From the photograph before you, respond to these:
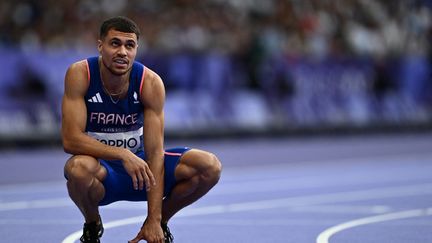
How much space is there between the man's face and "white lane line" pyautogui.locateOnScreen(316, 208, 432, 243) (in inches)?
87.4

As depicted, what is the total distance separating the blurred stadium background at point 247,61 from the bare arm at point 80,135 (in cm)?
922

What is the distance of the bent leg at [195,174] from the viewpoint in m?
6.68

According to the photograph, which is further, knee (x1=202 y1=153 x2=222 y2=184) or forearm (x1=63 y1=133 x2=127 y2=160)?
knee (x1=202 y1=153 x2=222 y2=184)

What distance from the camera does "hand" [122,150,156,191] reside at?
20.5 feet

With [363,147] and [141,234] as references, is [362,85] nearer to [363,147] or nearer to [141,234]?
[363,147]

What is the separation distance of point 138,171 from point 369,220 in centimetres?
337

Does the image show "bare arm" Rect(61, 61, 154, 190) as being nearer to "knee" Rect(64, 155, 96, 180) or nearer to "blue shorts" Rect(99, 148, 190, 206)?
"knee" Rect(64, 155, 96, 180)

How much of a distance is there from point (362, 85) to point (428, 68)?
2141 millimetres

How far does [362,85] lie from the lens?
2105 centimetres

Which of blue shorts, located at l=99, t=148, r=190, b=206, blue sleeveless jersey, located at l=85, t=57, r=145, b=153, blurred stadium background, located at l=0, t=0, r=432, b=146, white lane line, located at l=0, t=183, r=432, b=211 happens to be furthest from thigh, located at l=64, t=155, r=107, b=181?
blurred stadium background, located at l=0, t=0, r=432, b=146

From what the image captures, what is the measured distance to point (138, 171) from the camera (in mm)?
6234

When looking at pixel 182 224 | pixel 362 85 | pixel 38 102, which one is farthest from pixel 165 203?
pixel 362 85

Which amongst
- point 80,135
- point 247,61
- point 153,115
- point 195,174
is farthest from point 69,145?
point 247,61

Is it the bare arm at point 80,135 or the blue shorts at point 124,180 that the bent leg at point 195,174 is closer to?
the blue shorts at point 124,180
